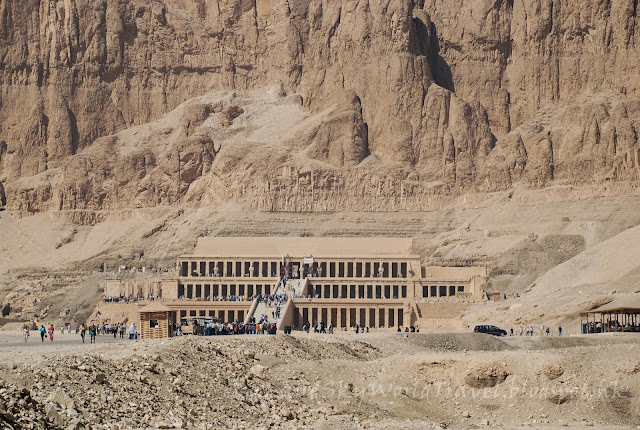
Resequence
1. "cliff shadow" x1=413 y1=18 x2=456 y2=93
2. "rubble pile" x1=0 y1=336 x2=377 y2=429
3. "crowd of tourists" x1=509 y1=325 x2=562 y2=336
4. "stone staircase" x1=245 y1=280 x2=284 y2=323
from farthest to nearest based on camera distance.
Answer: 1. "cliff shadow" x1=413 y1=18 x2=456 y2=93
2. "stone staircase" x1=245 y1=280 x2=284 y2=323
3. "crowd of tourists" x1=509 y1=325 x2=562 y2=336
4. "rubble pile" x1=0 y1=336 x2=377 y2=429

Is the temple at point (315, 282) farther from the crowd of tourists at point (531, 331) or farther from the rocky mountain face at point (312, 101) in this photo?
the crowd of tourists at point (531, 331)

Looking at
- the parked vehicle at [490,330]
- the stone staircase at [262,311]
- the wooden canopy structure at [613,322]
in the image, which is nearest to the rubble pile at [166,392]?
the wooden canopy structure at [613,322]

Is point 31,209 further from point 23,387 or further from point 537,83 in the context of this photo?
point 23,387

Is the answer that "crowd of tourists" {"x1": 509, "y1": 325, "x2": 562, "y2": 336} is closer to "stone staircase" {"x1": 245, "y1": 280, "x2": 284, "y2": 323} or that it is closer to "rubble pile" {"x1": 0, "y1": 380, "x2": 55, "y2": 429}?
"stone staircase" {"x1": 245, "y1": 280, "x2": 284, "y2": 323}

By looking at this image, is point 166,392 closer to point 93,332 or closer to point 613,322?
point 93,332

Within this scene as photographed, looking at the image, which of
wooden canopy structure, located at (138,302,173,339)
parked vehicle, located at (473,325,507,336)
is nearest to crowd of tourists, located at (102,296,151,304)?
parked vehicle, located at (473,325,507,336)

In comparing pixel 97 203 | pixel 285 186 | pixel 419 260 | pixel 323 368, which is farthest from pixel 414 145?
pixel 323 368
